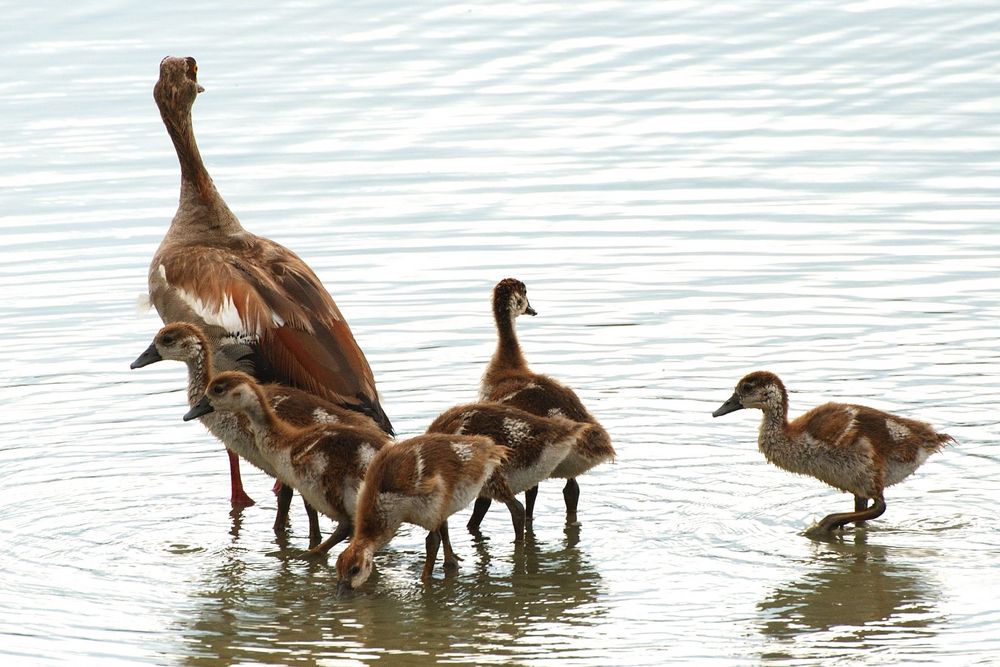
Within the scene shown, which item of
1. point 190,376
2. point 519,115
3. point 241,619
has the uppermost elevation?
point 519,115

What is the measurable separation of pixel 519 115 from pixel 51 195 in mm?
5182

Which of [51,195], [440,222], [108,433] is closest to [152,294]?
[108,433]

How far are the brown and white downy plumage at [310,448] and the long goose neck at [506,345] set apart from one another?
139 cm

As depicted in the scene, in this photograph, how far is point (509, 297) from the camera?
437 inches

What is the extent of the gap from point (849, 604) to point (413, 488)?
2.18 meters

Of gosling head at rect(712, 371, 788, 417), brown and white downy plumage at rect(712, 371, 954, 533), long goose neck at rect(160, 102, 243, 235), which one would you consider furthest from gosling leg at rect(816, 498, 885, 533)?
long goose neck at rect(160, 102, 243, 235)

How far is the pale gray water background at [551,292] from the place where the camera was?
8742 millimetres

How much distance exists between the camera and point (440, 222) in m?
16.3

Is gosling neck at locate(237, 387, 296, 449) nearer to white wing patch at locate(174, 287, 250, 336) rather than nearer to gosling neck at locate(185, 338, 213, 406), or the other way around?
gosling neck at locate(185, 338, 213, 406)

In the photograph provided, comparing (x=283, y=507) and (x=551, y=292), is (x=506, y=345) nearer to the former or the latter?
(x=283, y=507)

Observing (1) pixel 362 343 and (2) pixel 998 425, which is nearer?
(2) pixel 998 425

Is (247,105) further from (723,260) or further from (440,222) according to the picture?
(723,260)

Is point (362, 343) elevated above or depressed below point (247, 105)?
below

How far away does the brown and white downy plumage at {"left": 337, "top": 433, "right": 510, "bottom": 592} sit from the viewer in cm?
888
